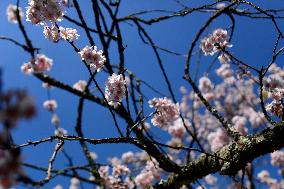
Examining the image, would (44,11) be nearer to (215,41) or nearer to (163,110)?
(163,110)

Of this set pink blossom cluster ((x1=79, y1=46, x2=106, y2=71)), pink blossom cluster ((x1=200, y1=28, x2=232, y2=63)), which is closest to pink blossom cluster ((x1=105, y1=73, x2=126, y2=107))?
pink blossom cluster ((x1=79, y1=46, x2=106, y2=71))

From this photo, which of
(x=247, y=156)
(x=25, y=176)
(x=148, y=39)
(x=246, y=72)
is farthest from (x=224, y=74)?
(x=25, y=176)

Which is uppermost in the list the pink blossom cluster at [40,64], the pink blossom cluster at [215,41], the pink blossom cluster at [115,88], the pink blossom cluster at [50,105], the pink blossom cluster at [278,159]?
the pink blossom cluster at [50,105]

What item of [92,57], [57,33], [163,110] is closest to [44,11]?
[57,33]

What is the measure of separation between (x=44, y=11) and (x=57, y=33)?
230 mm

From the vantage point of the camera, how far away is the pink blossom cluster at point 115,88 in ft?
8.86

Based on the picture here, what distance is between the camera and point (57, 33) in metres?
2.85

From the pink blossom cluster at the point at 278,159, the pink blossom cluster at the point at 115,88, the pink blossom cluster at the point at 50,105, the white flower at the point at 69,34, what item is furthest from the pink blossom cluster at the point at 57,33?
the pink blossom cluster at the point at 278,159

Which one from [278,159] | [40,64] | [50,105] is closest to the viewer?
[40,64]

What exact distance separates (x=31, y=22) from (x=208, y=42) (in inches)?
73.6

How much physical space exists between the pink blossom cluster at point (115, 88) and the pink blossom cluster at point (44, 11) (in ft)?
1.97

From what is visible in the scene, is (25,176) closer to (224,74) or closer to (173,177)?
(173,177)

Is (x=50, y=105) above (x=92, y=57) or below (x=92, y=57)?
above

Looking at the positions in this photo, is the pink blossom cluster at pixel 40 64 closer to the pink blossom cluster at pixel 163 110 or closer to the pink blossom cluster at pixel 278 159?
the pink blossom cluster at pixel 163 110
